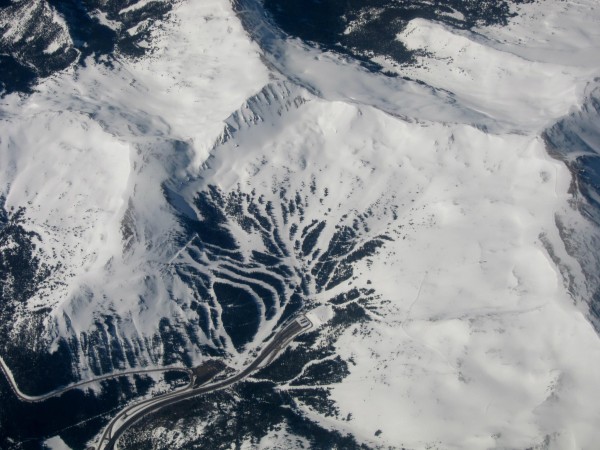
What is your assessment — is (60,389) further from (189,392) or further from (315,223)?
(315,223)

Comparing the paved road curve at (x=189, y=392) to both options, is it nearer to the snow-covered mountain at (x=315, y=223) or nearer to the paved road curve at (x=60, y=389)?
the snow-covered mountain at (x=315, y=223)

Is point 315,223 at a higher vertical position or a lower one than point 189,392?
higher

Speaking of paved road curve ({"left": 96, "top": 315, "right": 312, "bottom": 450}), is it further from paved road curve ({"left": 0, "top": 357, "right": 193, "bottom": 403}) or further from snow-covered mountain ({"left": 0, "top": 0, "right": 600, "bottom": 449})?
paved road curve ({"left": 0, "top": 357, "right": 193, "bottom": 403})

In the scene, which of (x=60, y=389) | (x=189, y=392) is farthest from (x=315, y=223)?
(x=60, y=389)

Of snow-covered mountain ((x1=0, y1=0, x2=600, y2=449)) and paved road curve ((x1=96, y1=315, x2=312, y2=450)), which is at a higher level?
snow-covered mountain ((x1=0, y1=0, x2=600, y2=449))

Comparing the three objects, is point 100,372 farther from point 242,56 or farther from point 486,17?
point 486,17

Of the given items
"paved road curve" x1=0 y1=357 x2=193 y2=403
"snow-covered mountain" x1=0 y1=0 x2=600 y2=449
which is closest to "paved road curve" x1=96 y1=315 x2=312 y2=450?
"snow-covered mountain" x1=0 y1=0 x2=600 y2=449

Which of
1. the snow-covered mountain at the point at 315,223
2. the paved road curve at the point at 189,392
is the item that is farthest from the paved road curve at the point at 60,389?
the paved road curve at the point at 189,392
